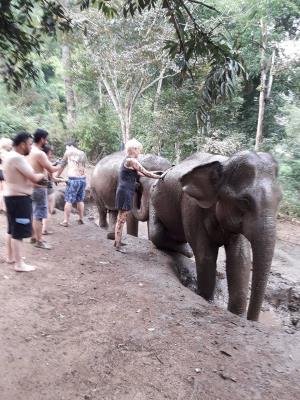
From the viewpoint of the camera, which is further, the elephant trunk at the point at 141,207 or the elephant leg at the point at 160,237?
the elephant trunk at the point at 141,207

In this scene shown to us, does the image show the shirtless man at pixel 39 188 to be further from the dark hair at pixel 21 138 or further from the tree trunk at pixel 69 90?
the tree trunk at pixel 69 90

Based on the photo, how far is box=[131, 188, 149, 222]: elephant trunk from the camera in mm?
6660

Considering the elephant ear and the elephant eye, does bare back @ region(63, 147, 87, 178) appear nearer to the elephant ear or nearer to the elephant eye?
the elephant ear

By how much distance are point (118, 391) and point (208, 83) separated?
245 cm

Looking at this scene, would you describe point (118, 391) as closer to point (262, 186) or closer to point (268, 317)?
point (262, 186)

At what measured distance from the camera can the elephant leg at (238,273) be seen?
4633mm

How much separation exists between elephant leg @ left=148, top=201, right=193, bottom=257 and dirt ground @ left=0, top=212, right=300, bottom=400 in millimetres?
1309

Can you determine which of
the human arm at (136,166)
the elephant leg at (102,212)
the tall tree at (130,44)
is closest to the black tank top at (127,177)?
the human arm at (136,166)

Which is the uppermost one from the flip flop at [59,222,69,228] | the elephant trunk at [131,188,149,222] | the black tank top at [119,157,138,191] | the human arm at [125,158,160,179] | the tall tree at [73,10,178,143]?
the tall tree at [73,10,178,143]

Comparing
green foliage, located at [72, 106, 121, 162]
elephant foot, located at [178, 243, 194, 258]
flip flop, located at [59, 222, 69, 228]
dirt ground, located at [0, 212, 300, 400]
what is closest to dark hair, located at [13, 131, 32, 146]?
dirt ground, located at [0, 212, 300, 400]

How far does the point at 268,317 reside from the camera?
5.54 meters

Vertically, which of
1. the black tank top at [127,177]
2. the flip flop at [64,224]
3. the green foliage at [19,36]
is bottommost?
the flip flop at [64,224]

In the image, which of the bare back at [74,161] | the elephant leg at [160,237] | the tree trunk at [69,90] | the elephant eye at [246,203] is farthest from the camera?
the tree trunk at [69,90]

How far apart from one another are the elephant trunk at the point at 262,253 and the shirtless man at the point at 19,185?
2.44m
